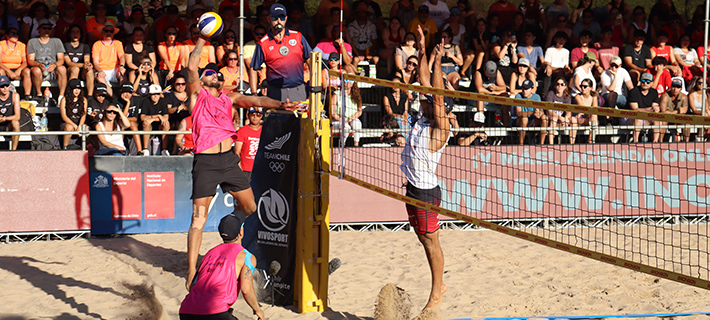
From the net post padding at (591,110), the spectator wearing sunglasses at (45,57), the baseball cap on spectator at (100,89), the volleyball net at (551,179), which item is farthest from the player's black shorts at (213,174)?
the spectator wearing sunglasses at (45,57)

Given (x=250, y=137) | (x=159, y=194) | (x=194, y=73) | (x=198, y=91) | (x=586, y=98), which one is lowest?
(x=159, y=194)

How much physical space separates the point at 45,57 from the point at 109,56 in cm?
100

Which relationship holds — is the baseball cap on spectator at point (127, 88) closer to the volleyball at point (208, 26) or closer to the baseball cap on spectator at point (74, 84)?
the baseball cap on spectator at point (74, 84)

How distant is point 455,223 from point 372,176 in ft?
5.37

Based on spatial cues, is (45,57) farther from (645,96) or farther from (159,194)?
(645,96)

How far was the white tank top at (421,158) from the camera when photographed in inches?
226

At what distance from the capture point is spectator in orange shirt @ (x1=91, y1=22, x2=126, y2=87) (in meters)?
11.4

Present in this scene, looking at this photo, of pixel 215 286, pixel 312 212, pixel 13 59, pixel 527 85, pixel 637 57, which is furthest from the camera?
pixel 637 57

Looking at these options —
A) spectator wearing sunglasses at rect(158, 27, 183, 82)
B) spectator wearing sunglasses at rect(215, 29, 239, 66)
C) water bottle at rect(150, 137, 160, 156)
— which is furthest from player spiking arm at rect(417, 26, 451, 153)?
spectator wearing sunglasses at rect(158, 27, 183, 82)

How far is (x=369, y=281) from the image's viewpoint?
7320 mm

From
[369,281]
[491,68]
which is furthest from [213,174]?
[491,68]

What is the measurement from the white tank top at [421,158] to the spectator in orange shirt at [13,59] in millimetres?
7853

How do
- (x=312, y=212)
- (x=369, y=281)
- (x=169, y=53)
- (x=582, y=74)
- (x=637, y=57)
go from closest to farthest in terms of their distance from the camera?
(x=312, y=212) < (x=369, y=281) < (x=169, y=53) < (x=582, y=74) < (x=637, y=57)

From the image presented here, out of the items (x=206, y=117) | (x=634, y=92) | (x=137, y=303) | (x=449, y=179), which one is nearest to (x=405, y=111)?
(x=449, y=179)
